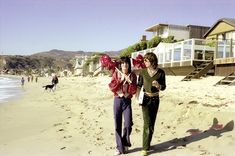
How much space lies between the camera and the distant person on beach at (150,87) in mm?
6242

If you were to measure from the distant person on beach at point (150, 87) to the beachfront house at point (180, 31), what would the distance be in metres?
46.1

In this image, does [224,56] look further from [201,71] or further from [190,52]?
[190,52]

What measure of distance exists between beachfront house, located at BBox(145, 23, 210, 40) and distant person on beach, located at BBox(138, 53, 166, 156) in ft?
151

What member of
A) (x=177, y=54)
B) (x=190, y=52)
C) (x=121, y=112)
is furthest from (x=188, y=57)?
(x=121, y=112)

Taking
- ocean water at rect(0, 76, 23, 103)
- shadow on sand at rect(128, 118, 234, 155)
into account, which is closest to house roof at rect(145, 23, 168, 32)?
ocean water at rect(0, 76, 23, 103)

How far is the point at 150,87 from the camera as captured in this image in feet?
20.7

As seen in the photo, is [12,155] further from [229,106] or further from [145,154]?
[229,106]

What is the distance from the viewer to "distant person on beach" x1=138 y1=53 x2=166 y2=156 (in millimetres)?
6242

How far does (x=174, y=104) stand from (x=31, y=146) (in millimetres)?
4289

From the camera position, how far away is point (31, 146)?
7703 mm

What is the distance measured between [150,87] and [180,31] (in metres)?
48.3

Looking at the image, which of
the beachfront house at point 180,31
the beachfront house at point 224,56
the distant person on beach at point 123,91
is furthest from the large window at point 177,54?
the beachfront house at point 180,31

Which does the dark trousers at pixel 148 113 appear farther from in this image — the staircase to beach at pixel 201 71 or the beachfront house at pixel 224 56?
the staircase to beach at pixel 201 71

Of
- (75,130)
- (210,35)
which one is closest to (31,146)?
(75,130)
